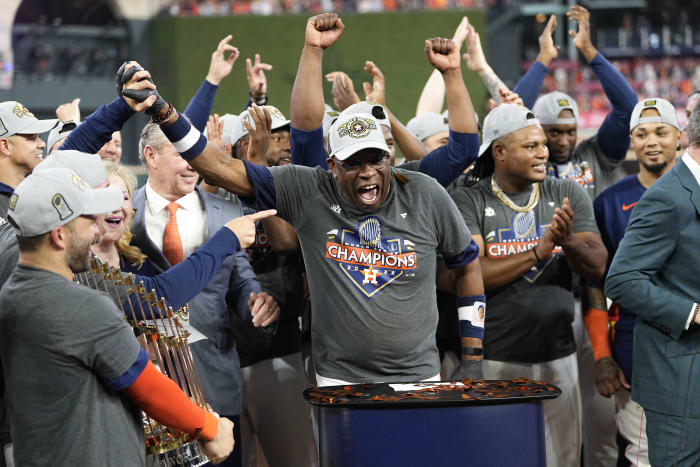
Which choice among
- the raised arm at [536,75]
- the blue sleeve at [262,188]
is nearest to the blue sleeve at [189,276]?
the blue sleeve at [262,188]

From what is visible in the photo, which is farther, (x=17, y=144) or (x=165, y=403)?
(x=17, y=144)

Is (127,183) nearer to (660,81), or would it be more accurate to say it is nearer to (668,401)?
(668,401)

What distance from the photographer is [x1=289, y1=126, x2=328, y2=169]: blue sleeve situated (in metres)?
2.99

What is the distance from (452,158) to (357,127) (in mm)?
555

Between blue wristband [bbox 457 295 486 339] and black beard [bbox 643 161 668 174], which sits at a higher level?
black beard [bbox 643 161 668 174]

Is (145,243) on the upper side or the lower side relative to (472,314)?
upper

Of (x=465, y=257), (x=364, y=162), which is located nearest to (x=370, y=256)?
(x=364, y=162)

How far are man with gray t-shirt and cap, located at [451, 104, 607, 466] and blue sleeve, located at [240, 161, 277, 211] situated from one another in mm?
967

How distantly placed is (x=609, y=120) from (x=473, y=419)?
2.50m

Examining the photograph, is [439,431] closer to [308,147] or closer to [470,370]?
[470,370]

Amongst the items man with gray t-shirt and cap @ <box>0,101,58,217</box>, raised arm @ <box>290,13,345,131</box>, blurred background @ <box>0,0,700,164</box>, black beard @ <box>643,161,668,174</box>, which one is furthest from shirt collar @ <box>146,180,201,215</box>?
blurred background @ <box>0,0,700,164</box>

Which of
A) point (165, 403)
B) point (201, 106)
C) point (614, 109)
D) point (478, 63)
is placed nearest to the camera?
point (165, 403)

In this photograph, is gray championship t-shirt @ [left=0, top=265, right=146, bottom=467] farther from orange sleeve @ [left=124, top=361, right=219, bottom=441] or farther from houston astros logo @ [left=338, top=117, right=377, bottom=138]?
houston astros logo @ [left=338, top=117, right=377, bottom=138]

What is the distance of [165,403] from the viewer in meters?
1.97
